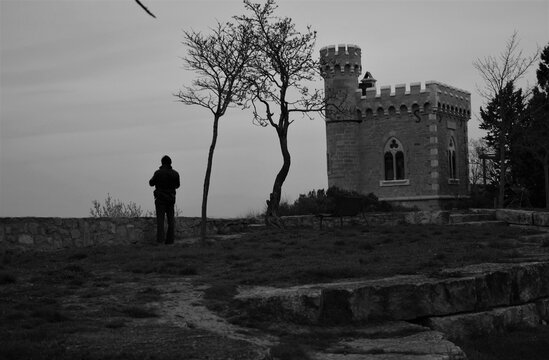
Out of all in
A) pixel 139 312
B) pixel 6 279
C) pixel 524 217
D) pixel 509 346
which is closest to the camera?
pixel 139 312

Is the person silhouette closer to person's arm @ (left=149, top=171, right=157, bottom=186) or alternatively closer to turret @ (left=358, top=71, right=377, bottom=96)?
person's arm @ (left=149, top=171, right=157, bottom=186)

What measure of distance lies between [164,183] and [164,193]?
226 mm

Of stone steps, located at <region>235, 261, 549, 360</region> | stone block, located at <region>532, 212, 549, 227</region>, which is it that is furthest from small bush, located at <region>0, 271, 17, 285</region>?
stone block, located at <region>532, 212, 549, 227</region>

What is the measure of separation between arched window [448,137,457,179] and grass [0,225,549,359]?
2591cm

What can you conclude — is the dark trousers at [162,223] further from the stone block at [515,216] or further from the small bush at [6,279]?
the stone block at [515,216]

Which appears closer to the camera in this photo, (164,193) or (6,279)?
(6,279)

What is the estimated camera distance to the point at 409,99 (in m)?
41.2

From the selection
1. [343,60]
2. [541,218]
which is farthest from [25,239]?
[343,60]

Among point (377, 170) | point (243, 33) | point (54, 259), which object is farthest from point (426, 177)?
point (54, 259)

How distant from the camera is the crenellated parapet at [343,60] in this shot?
134 feet

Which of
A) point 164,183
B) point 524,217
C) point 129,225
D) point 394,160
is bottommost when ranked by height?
point 129,225

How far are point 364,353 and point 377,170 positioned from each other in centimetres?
3551

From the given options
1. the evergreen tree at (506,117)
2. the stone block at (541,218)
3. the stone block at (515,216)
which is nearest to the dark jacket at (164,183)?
the stone block at (541,218)

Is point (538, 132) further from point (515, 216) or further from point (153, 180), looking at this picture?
point (153, 180)
